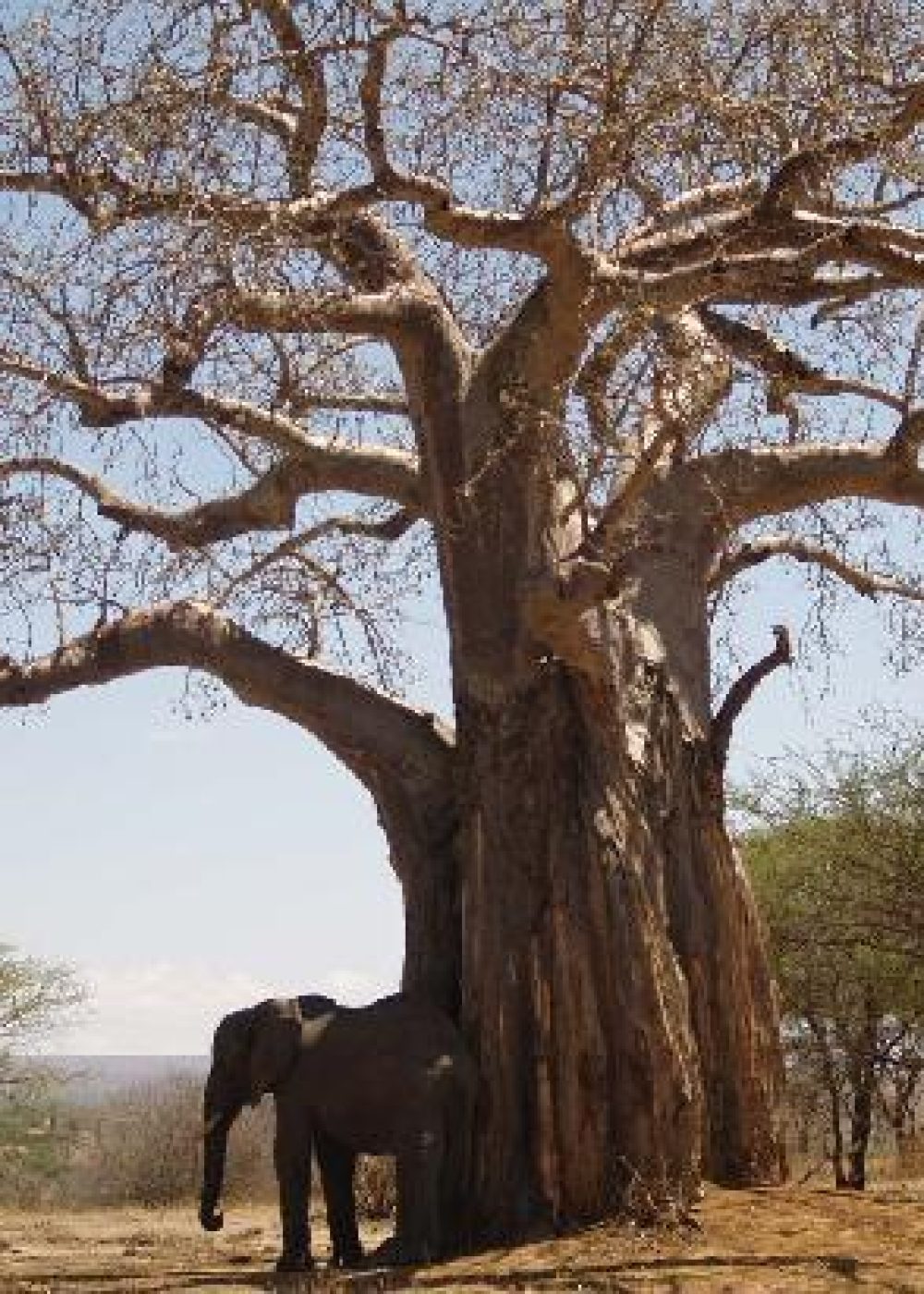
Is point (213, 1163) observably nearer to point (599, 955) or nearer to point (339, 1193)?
point (339, 1193)

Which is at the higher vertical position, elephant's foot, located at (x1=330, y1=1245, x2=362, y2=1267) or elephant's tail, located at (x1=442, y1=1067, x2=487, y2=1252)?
elephant's tail, located at (x1=442, y1=1067, x2=487, y2=1252)

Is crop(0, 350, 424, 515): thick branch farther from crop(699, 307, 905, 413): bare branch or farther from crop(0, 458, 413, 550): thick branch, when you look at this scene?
crop(699, 307, 905, 413): bare branch

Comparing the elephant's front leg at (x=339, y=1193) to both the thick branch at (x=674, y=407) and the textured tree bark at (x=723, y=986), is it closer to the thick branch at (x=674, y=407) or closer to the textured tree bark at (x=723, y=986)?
the textured tree bark at (x=723, y=986)

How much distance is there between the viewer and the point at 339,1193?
28.1 feet

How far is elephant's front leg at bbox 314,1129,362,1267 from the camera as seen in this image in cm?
848

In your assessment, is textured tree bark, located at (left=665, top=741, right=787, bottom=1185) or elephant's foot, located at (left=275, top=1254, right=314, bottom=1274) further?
textured tree bark, located at (left=665, top=741, right=787, bottom=1185)

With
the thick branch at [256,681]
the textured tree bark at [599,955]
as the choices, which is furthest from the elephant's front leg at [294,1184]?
the thick branch at [256,681]

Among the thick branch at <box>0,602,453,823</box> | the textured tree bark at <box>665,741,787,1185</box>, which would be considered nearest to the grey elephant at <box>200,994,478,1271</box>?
the textured tree bark at <box>665,741,787,1185</box>

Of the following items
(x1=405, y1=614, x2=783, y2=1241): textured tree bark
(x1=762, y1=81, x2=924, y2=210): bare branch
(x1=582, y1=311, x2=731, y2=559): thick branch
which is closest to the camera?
(x1=582, y1=311, x2=731, y2=559): thick branch

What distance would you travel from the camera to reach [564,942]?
822 centimetres

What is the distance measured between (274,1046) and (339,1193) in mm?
740

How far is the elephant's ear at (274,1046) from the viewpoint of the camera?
→ 837 centimetres

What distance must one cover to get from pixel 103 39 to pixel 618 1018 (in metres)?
4.49

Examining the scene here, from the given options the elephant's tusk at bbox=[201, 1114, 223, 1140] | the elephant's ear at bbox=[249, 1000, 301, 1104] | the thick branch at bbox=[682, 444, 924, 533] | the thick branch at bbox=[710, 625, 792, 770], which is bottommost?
the elephant's tusk at bbox=[201, 1114, 223, 1140]
